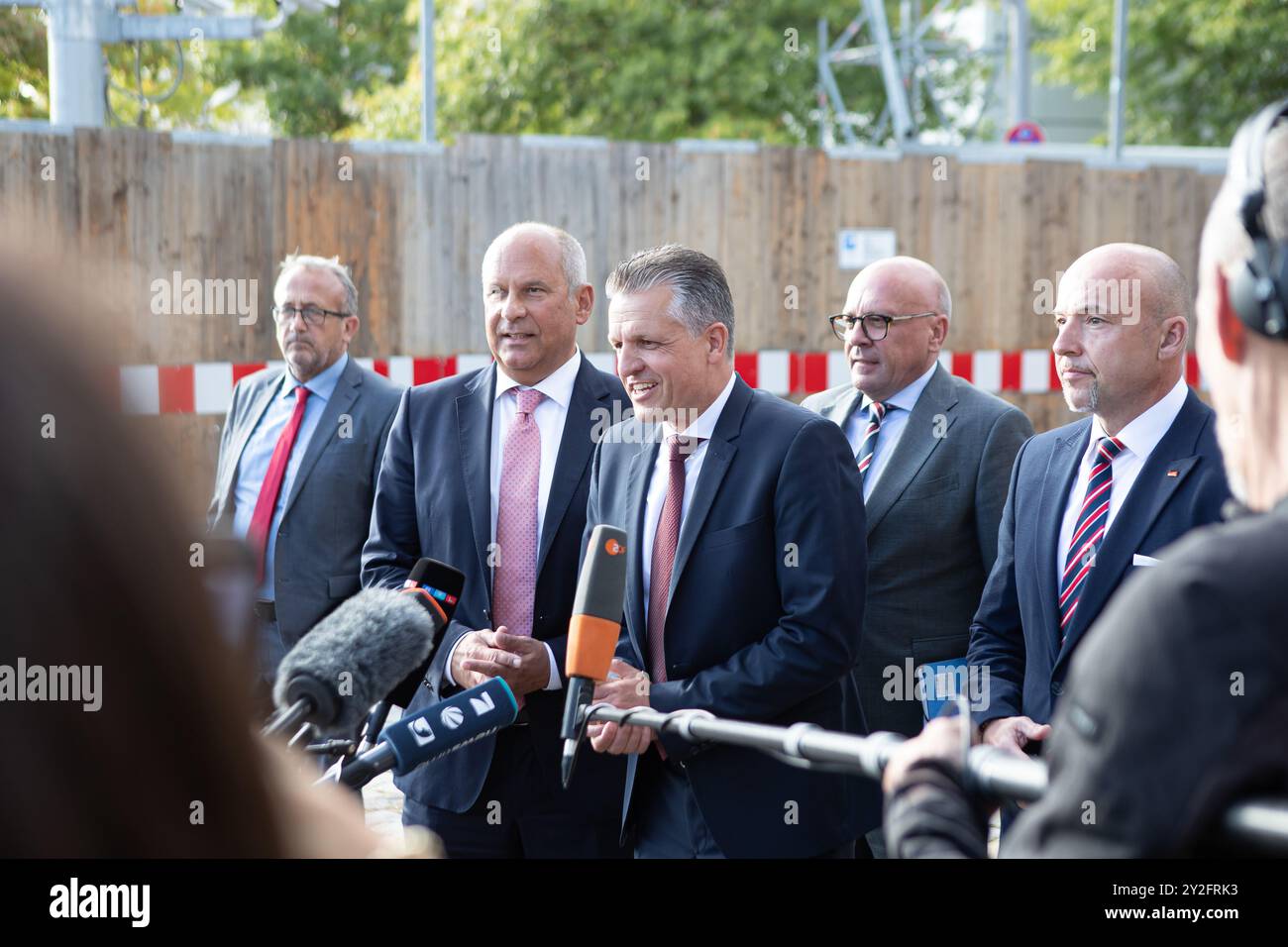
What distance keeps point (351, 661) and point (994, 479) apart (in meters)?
2.61

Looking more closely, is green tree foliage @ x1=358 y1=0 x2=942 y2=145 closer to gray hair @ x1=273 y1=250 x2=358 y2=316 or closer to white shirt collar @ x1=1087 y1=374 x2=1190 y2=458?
gray hair @ x1=273 y1=250 x2=358 y2=316

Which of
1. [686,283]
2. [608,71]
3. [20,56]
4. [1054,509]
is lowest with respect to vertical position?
[1054,509]

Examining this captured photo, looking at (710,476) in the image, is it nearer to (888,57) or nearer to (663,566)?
(663,566)

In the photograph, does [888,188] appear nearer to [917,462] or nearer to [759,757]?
[917,462]

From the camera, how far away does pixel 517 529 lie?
430cm

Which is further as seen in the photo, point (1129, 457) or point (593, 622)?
point (1129, 457)

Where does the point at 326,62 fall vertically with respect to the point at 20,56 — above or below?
above

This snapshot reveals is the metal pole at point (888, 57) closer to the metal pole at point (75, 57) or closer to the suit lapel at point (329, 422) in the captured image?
the metal pole at point (75, 57)

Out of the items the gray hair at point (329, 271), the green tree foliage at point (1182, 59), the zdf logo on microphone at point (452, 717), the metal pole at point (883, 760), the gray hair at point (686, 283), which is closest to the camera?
the metal pole at point (883, 760)

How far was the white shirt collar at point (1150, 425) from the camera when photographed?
3830mm

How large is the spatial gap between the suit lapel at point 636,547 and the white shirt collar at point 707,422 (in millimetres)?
99

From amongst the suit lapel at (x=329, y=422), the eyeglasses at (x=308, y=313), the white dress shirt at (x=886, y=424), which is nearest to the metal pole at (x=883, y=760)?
the white dress shirt at (x=886, y=424)

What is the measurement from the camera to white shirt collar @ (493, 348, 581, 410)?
448cm

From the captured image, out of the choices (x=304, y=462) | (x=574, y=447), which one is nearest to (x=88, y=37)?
(x=304, y=462)
